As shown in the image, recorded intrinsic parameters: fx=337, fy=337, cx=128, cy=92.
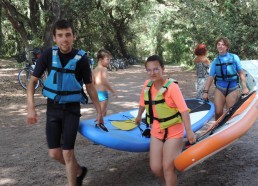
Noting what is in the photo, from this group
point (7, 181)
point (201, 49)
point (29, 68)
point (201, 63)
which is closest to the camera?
point (7, 181)

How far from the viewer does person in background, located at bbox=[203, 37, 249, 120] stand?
486 centimetres

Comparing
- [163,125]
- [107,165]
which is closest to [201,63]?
[107,165]

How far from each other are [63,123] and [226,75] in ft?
8.63

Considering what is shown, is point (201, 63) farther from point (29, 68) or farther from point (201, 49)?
point (29, 68)

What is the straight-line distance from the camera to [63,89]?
10.7 ft

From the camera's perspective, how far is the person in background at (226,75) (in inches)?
191

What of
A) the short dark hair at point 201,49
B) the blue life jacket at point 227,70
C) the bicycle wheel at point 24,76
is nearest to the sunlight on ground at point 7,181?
the blue life jacket at point 227,70

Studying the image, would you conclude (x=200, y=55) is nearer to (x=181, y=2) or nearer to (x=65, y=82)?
(x=65, y=82)

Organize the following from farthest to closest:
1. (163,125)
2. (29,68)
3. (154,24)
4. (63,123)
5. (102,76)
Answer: (154,24) < (29,68) < (102,76) < (63,123) < (163,125)

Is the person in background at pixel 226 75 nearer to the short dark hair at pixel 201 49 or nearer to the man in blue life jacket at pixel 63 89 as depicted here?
the short dark hair at pixel 201 49

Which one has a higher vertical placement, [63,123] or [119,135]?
[63,123]

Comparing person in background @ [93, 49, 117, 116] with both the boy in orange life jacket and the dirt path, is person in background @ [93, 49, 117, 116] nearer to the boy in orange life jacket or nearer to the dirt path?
the dirt path

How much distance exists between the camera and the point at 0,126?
22.2 feet

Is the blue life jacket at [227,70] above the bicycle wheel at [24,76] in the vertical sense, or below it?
above
